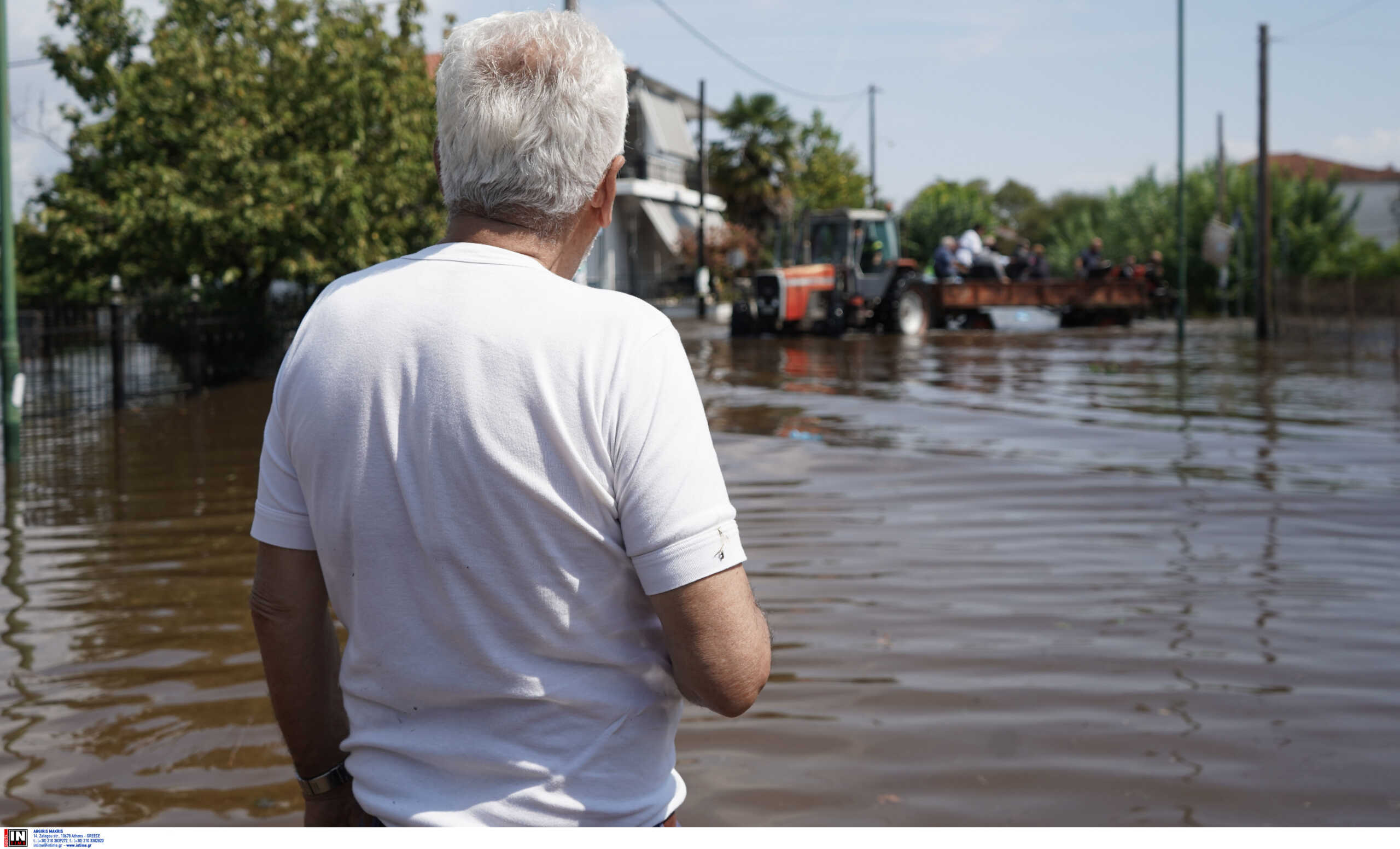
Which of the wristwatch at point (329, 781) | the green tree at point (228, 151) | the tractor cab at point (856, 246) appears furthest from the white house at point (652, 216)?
the wristwatch at point (329, 781)

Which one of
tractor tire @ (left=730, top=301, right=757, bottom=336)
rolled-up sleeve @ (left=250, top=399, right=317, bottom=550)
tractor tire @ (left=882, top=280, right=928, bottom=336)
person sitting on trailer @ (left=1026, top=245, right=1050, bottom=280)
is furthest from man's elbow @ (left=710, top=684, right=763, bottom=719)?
person sitting on trailer @ (left=1026, top=245, right=1050, bottom=280)

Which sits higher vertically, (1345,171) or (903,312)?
(1345,171)

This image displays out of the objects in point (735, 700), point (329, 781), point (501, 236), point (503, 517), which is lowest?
point (329, 781)

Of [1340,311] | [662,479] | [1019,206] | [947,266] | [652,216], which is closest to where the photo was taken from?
[662,479]

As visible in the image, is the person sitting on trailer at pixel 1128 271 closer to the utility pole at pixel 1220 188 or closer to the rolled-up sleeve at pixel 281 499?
the utility pole at pixel 1220 188

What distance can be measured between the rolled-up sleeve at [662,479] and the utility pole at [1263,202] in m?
30.9

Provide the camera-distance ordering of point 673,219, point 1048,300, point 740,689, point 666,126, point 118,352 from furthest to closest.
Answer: point 666,126 → point 673,219 → point 1048,300 → point 118,352 → point 740,689

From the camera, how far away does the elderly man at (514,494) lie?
1.67 m

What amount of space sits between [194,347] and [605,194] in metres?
16.9

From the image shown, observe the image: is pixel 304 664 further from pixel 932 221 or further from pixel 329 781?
pixel 932 221

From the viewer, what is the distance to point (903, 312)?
29.8 metres

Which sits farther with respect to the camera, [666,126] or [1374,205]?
[1374,205]

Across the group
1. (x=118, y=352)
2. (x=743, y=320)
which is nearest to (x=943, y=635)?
(x=118, y=352)

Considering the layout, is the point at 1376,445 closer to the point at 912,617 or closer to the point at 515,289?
the point at 912,617
